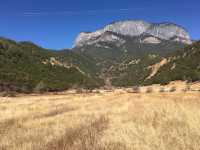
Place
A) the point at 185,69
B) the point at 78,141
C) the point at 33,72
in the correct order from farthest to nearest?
the point at 33,72, the point at 185,69, the point at 78,141

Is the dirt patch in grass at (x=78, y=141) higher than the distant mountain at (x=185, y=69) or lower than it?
lower

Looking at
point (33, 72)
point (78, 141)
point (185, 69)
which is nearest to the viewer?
point (78, 141)

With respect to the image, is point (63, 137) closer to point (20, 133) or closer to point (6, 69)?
point (20, 133)

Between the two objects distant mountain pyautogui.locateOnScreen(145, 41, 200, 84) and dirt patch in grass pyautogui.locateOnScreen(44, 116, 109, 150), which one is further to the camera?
distant mountain pyautogui.locateOnScreen(145, 41, 200, 84)

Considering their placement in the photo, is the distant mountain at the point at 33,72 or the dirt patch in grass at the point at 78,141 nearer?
the dirt patch in grass at the point at 78,141

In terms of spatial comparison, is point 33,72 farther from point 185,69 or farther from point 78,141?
point 78,141

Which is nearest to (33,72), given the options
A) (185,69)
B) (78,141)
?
(185,69)

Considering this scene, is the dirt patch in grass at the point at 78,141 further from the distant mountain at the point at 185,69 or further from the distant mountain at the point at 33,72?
the distant mountain at the point at 33,72

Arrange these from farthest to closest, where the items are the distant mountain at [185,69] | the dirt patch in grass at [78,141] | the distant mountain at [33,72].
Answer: the distant mountain at [33,72] → the distant mountain at [185,69] → the dirt patch in grass at [78,141]

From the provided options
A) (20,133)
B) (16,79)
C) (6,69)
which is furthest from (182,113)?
(6,69)

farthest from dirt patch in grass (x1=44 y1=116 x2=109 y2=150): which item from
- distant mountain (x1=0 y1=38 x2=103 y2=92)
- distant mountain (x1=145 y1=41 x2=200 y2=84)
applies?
distant mountain (x1=0 y1=38 x2=103 y2=92)

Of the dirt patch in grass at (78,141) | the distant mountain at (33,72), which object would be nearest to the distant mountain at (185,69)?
the distant mountain at (33,72)

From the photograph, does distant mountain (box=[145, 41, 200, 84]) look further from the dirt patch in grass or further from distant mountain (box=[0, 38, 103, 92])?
the dirt patch in grass

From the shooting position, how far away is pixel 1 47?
159500 millimetres
